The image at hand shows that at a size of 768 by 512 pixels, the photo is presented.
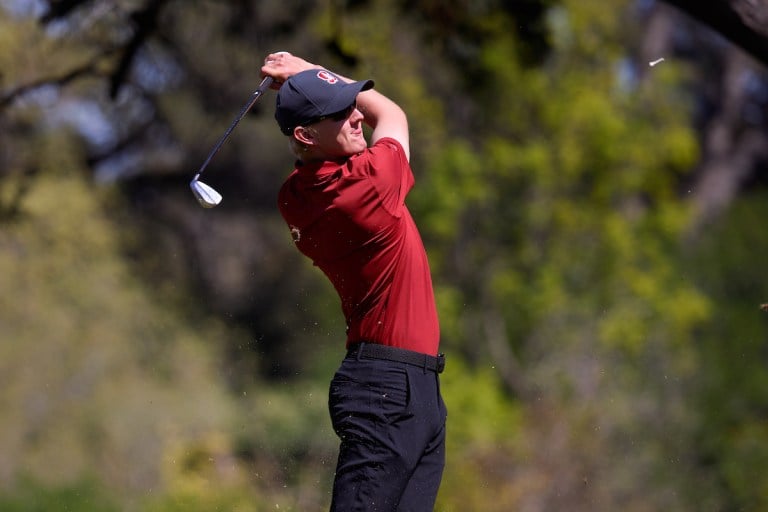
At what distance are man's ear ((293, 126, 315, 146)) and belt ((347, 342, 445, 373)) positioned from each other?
73 centimetres

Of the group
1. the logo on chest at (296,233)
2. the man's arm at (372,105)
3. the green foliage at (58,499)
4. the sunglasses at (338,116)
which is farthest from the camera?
the green foliage at (58,499)

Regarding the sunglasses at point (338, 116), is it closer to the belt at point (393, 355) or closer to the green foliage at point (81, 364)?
the belt at point (393, 355)

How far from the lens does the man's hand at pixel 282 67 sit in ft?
16.3

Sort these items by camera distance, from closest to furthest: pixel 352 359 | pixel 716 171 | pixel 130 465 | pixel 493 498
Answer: pixel 352 359 < pixel 493 498 < pixel 130 465 < pixel 716 171

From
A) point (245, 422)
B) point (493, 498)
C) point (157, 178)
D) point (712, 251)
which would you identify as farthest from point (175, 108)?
point (493, 498)

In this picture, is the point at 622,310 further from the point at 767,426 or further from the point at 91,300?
the point at 91,300

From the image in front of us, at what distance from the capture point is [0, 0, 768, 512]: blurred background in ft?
57.3

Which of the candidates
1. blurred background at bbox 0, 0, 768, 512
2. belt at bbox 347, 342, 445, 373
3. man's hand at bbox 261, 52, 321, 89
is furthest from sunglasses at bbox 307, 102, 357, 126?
blurred background at bbox 0, 0, 768, 512

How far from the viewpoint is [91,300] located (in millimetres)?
22297

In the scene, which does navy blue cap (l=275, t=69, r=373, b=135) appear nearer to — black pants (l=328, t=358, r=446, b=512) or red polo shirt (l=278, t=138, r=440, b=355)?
red polo shirt (l=278, t=138, r=440, b=355)

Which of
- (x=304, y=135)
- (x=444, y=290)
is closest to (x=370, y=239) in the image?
(x=304, y=135)

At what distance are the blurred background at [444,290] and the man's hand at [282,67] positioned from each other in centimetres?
1004

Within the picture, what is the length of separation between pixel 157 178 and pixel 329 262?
20.5 m

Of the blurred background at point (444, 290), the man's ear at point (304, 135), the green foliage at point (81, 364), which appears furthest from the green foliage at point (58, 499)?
the man's ear at point (304, 135)
